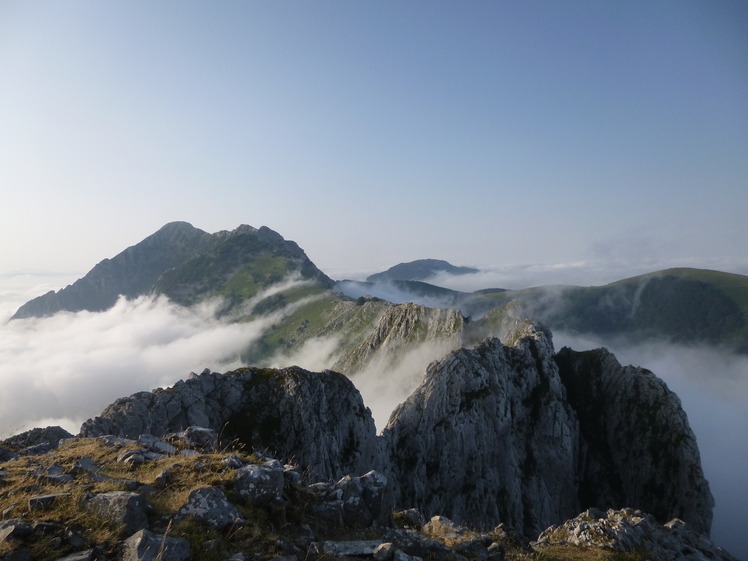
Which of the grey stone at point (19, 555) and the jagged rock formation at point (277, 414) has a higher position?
the grey stone at point (19, 555)

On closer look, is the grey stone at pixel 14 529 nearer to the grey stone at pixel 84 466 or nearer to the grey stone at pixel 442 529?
the grey stone at pixel 84 466

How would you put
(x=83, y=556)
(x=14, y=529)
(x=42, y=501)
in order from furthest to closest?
1. (x=42, y=501)
2. (x=14, y=529)
3. (x=83, y=556)

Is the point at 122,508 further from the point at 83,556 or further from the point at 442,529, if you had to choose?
the point at 442,529

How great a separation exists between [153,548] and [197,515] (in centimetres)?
187

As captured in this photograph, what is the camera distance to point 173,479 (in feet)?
46.6

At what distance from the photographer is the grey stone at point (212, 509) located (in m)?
11.9

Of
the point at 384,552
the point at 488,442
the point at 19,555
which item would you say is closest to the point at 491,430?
the point at 488,442

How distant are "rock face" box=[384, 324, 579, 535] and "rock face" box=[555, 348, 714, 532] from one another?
5.12m

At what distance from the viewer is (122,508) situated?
1127 cm

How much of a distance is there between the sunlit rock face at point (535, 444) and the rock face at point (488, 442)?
202mm

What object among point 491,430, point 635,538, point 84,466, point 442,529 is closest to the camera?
point 84,466

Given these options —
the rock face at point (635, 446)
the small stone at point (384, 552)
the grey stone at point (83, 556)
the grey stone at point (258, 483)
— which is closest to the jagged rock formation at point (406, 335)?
the rock face at point (635, 446)

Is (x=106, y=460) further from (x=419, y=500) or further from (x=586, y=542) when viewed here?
(x=419, y=500)

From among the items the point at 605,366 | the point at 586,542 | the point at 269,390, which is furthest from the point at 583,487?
the point at 586,542
